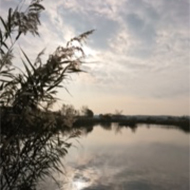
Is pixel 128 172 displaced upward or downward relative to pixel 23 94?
downward

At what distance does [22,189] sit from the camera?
403 centimetres

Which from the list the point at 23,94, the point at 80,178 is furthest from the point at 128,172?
the point at 23,94

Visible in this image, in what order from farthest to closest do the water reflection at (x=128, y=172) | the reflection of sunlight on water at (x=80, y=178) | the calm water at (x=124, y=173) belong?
the water reflection at (x=128, y=172), the calm water at (x=124, y=173), the reflection of sunlight on water at (x=80, y=178)

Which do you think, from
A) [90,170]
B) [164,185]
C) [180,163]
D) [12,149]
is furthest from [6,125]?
[180,163]

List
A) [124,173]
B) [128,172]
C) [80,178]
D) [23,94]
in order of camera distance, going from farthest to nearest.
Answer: [128,172]
[124,173]
[80,178]
[23,94]

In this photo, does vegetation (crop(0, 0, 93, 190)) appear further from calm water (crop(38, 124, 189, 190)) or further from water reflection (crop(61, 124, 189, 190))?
water reflection (crop(61, 124, 189, 190))

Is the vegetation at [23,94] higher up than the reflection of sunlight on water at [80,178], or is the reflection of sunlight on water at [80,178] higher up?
the vegetation at [23,94]

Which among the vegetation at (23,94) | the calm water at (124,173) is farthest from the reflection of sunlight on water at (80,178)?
the vegetation at (23,94)

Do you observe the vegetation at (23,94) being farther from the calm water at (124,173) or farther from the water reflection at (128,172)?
the water reflection at (128,172)

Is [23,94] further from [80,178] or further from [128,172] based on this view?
[128,172]

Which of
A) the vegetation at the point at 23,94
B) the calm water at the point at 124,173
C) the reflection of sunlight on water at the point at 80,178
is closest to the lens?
the vegetation at the point at 23,94

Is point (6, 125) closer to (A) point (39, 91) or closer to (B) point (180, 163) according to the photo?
(A) point (39, 91)

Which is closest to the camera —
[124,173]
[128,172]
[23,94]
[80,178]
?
[23,94]

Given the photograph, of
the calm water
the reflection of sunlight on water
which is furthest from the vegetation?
the reflection of sunlight on water
